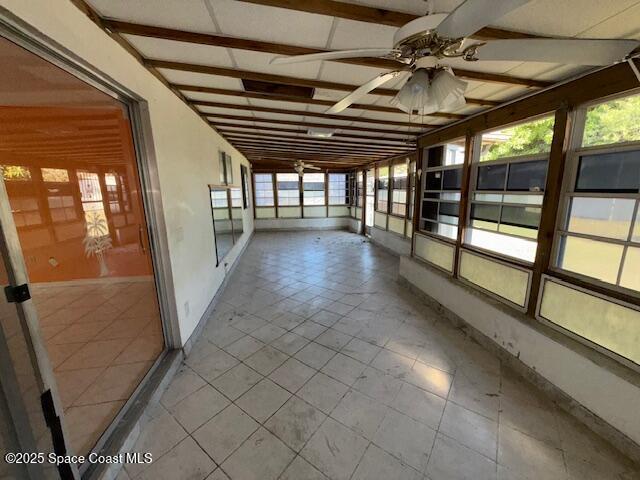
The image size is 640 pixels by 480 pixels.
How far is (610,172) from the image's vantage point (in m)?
1.80

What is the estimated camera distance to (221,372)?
2.31m

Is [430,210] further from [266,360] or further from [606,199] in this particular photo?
[266,360]

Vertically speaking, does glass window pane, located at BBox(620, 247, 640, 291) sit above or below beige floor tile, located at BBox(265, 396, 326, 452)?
above

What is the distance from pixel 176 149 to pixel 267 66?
4.13ft

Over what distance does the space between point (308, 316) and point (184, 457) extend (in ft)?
6.19

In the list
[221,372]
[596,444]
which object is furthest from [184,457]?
[596,444]

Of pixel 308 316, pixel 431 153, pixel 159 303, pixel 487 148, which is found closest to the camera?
pixel 159 303

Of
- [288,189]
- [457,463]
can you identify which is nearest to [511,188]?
[457,463]

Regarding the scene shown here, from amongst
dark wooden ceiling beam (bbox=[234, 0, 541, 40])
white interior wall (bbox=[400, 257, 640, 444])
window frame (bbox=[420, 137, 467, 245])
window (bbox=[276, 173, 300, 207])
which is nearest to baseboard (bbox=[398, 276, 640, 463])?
white interior wall (bbox=[400, 257, 640, 444])

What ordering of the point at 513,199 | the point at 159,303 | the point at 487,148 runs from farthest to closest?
the point at 487,148 → the point at 513,199 → the point at 159,303

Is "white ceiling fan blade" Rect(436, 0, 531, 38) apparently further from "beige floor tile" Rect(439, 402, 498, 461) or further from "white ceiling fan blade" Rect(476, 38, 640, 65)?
Result: "beige floor tile" Rect(439, 402, 498, 461)

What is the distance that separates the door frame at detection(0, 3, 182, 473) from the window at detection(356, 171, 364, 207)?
279 inches

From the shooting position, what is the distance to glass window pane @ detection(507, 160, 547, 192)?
2.28 m

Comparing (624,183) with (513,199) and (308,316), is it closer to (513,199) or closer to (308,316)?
(513,199)
